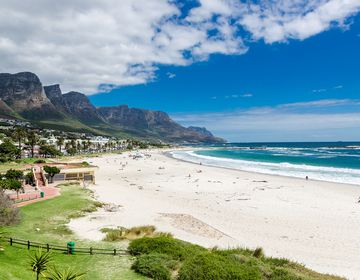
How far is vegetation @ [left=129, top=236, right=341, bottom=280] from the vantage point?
41.2 feet

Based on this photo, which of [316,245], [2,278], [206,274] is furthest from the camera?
[316,245]

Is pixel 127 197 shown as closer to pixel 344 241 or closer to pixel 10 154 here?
pixel 344 241

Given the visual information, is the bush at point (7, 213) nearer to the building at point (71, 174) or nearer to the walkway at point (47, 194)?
the walkway at point (47, 194)

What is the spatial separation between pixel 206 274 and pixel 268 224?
14096 mm

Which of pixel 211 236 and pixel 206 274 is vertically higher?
pixel 206 274

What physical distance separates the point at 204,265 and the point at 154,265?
7.88 feet

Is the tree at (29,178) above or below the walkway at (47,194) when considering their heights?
above

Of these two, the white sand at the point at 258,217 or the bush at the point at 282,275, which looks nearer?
the bush at the point at 282,275

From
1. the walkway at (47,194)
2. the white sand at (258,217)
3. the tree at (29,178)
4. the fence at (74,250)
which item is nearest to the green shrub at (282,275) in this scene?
the white sand at (258,217)

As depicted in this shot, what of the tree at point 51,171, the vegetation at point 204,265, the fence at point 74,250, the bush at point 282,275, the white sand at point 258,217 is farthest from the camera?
the tree at point 51,171

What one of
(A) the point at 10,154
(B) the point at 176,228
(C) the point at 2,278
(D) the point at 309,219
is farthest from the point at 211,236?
(A) the point at 10,154

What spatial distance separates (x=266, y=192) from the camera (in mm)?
39812

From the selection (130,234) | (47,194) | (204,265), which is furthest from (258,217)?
(47,194)

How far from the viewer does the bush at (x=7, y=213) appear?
19.9 metres
